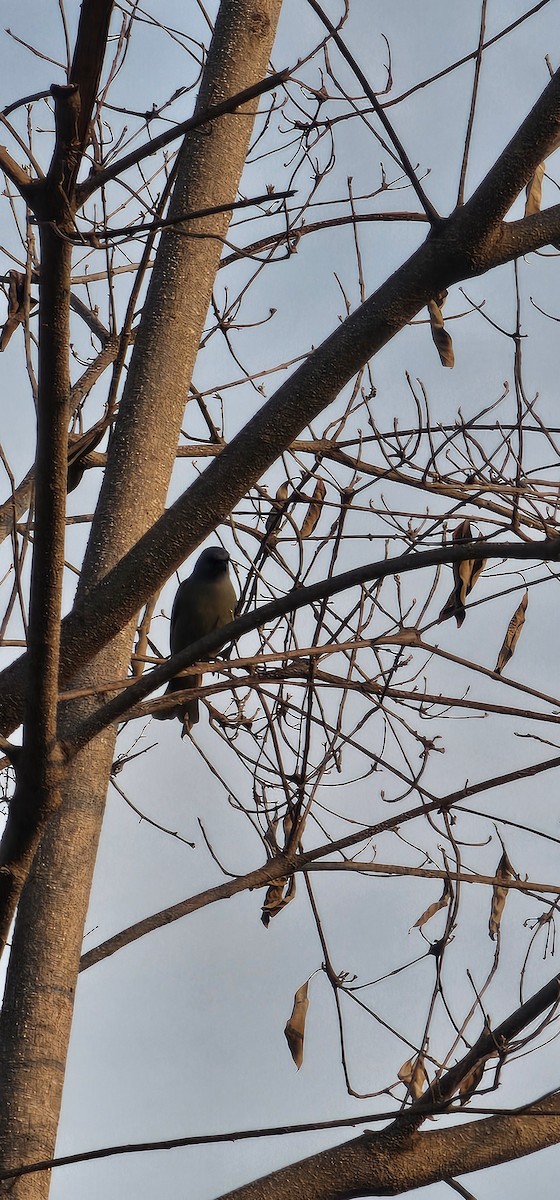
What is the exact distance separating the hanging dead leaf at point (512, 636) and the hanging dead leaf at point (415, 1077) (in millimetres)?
1002

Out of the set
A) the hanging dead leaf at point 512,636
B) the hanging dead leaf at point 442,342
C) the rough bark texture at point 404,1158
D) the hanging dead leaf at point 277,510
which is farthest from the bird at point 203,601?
the rough bark texture at point 404,1158

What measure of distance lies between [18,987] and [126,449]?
58.9 inches

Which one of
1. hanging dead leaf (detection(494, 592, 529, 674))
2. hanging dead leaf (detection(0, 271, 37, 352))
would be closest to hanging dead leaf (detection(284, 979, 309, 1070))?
hanging dead leaf (detection(494, 592, 529, 674))

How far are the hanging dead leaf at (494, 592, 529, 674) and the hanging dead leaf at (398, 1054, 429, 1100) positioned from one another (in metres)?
1.00

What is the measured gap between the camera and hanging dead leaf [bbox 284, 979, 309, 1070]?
2.71 m

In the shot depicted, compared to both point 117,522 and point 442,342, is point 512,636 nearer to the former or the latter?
point 442,342

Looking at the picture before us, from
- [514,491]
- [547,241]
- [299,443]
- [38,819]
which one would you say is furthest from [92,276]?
[38,819]

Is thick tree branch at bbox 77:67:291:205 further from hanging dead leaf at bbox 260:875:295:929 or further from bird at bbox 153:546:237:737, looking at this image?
bird at bbox 153:546:237:737

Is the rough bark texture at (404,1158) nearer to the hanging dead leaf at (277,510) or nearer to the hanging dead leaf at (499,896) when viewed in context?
the hanging dead leaf at (499,896)

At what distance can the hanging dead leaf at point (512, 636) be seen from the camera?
3016 millimetres

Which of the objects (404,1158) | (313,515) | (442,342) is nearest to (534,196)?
(442,342)

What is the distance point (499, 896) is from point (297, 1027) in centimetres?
65

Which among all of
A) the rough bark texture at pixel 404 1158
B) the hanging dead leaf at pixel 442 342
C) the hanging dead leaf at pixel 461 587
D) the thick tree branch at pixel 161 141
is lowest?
the rough bark texture at pixel 404 1158

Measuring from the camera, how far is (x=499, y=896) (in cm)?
300
